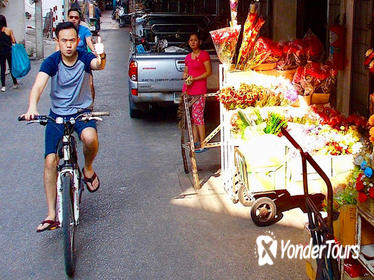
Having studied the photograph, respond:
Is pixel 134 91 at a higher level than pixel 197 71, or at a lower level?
lower

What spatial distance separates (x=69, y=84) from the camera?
5875mm

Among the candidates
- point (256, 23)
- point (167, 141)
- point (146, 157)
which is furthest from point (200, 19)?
point (256, 23)

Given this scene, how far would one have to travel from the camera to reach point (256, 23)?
23.6ft

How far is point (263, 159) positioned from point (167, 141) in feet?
13.5

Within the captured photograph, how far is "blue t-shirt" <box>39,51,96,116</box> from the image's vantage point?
5.82 m

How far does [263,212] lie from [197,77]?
2.91 meters

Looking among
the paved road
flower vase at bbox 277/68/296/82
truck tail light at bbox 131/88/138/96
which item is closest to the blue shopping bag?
truck tail light at bbox 131/88/138/96

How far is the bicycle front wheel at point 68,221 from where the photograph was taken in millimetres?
4934

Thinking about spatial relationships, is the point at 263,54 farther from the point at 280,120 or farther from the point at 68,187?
the point at 68,187

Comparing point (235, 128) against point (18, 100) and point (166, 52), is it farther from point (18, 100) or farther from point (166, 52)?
point (18, 100)

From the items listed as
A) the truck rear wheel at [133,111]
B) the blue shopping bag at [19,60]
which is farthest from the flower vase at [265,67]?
the blue shopping bag at [19,60]

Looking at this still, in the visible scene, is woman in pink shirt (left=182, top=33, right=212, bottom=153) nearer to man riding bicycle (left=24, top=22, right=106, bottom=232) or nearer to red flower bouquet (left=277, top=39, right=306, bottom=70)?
red flower bouquet (left=277, top=39, right=306, bottom=70)

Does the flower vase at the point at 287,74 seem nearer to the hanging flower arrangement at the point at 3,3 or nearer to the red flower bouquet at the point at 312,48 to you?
the red flower bouquet at the point at 312,48

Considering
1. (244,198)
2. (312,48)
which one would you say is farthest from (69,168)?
(312,48)
